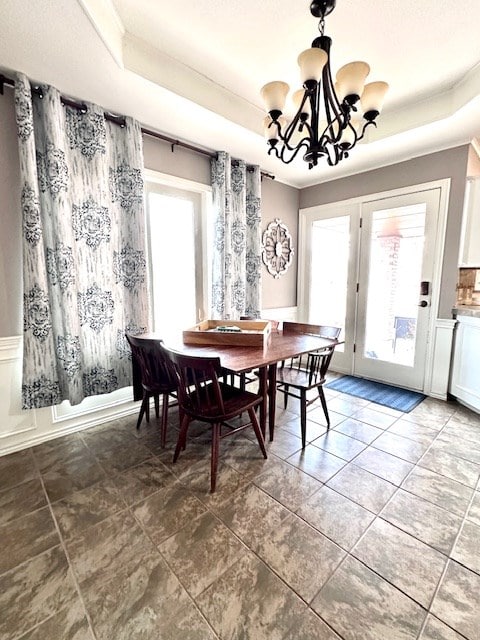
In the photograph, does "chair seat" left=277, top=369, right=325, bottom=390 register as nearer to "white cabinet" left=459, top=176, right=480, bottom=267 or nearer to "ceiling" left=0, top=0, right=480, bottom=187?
"white cabinet" left=459, top=176, right=480, bottom=267

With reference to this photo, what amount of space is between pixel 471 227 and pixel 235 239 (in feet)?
7.98

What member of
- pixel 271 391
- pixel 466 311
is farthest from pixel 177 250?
pixel 466 311

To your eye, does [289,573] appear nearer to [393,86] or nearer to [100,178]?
[100,178]

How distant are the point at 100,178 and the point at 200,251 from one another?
1157 mm

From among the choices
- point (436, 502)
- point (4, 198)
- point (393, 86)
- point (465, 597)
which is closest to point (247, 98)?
point (393, 86)

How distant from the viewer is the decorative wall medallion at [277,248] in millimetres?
3732

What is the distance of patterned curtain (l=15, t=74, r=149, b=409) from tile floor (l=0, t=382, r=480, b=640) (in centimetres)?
63

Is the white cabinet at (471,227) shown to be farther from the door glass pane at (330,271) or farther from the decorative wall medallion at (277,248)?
the decorative wall medallion at (277,248)

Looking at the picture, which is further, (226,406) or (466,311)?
(466,311)

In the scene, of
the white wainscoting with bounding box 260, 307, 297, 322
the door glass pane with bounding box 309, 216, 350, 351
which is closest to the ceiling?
the door glass pane with bounding box 309, 216, 350, 351

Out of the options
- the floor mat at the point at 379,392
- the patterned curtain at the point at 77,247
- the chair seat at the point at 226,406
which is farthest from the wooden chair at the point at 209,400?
the floor mat at the point at 379,392

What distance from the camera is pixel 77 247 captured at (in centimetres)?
223

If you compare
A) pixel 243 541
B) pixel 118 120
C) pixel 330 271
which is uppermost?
pixel 118 120

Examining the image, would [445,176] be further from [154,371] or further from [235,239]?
Result: [154,371]
